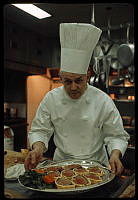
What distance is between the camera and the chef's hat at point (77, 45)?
→ 1271mm

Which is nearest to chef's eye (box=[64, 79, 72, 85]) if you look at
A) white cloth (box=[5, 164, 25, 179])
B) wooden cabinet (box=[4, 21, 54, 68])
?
white cloth (box=[5, 164, 25, 179])

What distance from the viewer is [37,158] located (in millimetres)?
1075

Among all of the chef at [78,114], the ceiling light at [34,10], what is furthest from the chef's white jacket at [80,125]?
the ceiling light at [34,10]

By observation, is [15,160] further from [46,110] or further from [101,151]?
[101,151]

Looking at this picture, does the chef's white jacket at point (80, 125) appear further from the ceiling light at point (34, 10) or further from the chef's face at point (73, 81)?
the ceiling light at point (34, 10)

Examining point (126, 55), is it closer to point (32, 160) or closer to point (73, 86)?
point (73, 86)

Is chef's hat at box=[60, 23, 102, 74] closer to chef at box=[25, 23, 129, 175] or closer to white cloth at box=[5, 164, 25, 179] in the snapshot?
chef at box=[25, 23, 129, 175]

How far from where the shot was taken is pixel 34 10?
8.86ft

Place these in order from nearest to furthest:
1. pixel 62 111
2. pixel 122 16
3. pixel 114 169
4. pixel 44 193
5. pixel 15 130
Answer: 1. pixel 44 193
2. pixel 114 169
3. pixel 62 111
4. pixel 122 16
5. pixel 15 130

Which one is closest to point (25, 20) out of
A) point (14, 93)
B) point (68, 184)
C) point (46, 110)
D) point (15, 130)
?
point (14, 93)

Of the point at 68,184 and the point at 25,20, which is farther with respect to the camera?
the point at 25,20

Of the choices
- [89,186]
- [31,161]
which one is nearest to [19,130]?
[31,161]

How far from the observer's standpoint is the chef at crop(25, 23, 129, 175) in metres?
1.28

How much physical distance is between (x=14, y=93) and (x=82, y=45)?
287cm
